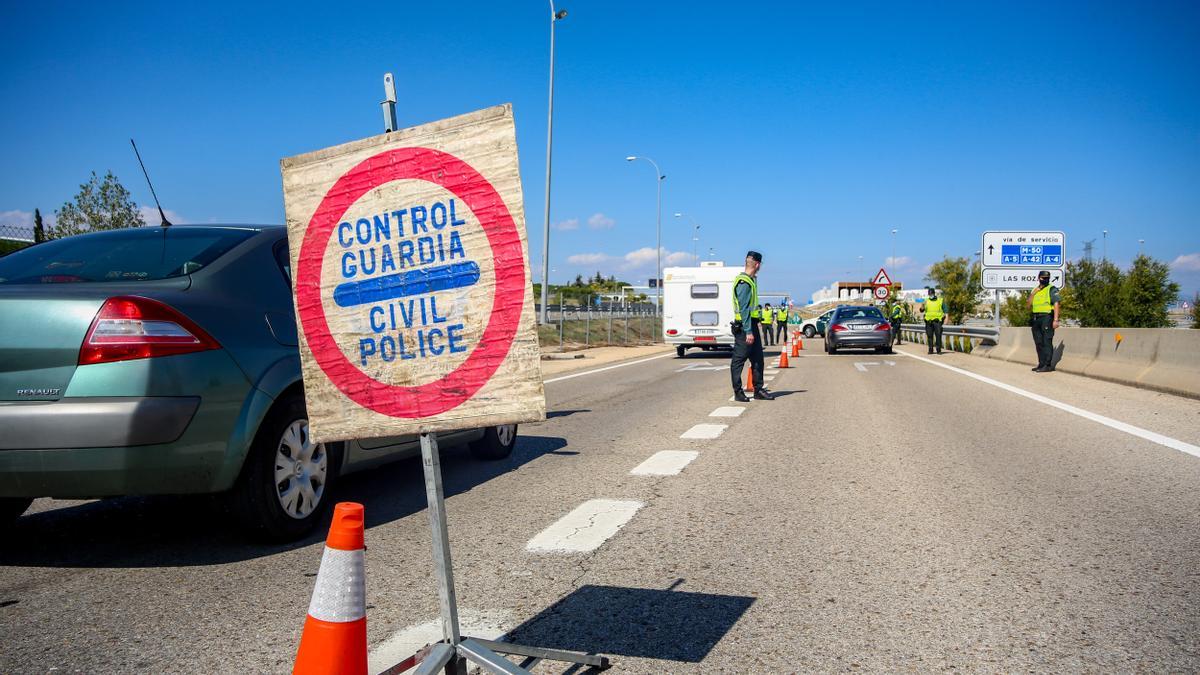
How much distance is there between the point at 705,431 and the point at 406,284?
663 cm

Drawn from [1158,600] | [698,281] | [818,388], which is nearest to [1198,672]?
[1158,600]

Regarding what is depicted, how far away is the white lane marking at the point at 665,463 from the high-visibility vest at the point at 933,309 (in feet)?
65.3

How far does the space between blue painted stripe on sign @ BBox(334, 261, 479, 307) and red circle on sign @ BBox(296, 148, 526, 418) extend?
8 cm

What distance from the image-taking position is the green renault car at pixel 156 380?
3838mm

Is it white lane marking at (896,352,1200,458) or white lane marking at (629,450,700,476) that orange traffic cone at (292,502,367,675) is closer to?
white lane marking at (629,450,700,476)

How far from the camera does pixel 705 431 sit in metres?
9.15

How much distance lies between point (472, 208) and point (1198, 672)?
9.03 ft

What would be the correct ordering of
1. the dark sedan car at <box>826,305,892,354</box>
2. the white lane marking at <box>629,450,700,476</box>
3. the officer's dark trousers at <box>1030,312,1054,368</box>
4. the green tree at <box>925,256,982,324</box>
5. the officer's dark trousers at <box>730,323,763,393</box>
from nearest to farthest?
the white lane marking at <box>629,450,700,476</box>
the officer's dark trousers at <box>730,323,763,393</box>
the officer's dark trousers at <box>1030,312,1054,368</box>
the dark sedan car at <box>826,305,892,354</box>
the green tree at <box>925,256,982,324</box>

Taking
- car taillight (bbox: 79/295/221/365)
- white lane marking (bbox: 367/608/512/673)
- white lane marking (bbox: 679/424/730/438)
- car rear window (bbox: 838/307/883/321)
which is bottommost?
white lane marking (bbox: 679/424/730/438)

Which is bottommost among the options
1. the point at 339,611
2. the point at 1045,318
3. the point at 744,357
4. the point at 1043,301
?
the point at 339,611

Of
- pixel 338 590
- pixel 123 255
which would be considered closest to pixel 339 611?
pixel 338 590

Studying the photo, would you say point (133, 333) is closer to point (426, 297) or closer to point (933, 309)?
point (426, 297)

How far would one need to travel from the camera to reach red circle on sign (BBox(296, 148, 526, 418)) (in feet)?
9.06

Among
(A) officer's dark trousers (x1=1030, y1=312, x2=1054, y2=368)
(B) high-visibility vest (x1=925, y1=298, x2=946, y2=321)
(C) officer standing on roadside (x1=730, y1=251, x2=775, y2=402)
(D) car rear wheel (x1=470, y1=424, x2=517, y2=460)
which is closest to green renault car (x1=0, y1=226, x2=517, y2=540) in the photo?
(D) car rear wheel (x1=470, y1=424, x2=517, y2=460)
